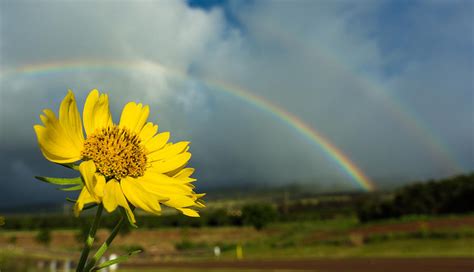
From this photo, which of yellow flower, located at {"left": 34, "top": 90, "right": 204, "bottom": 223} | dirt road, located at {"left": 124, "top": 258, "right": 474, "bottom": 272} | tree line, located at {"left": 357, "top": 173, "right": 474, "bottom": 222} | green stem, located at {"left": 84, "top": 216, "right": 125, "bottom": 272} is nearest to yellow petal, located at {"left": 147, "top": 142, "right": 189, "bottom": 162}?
yellow flower, located at {"left": 34, "top": 90, "right": 204, "bottom": 223}

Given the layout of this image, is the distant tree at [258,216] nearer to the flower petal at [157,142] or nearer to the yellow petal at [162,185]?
the flower petal at [157,142]

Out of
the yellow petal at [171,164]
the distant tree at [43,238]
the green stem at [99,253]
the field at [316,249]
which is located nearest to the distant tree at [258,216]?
the field at [316,249]

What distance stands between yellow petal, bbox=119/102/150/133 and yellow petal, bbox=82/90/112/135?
0.16 feet

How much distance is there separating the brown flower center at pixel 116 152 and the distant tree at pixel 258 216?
49.4m

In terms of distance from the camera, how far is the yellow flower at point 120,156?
3.18 feet

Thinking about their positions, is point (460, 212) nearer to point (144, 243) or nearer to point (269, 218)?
point (269, 218)

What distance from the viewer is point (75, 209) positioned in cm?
90

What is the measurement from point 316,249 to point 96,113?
33463mm

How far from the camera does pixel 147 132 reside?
4.40 ft

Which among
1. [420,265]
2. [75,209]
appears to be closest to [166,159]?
[75,209]

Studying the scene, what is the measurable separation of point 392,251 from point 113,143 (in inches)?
1164

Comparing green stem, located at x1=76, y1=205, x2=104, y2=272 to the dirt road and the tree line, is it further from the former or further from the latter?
the tree line

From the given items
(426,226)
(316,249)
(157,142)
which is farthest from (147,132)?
(426,226)

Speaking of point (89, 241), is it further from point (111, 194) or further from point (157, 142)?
point (157, 142)
